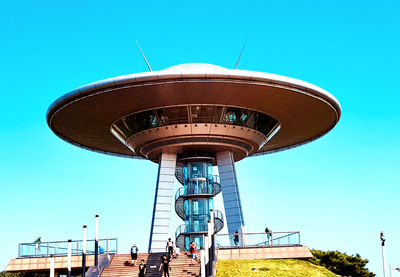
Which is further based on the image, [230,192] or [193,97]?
[230,192]

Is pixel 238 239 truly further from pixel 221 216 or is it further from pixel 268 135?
pixel 268 135

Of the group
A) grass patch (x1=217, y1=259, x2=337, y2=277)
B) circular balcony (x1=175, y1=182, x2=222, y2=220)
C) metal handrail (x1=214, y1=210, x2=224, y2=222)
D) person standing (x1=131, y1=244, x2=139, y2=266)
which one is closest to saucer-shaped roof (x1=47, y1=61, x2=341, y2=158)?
circular balcony (x1=175, y1=182, x2=222, y2=220)

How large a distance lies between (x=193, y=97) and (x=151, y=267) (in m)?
12.6

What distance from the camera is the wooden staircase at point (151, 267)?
107ft

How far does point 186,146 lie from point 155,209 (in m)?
5.60

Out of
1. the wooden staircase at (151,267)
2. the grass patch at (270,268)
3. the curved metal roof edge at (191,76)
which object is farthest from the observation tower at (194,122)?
the grass patch at (270,268)

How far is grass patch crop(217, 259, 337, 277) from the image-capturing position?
106 feet

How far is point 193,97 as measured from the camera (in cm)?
4059

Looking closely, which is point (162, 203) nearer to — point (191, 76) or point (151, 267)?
point (151, 267)

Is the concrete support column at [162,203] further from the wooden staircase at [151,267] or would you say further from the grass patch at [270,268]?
the grass patch at [270,268]

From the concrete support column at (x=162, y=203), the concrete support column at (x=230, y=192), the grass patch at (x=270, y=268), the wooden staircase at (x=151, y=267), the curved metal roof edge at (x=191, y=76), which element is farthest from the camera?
the concrete support column at (x=230, y=192)

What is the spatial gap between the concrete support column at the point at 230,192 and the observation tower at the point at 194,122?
0.08m

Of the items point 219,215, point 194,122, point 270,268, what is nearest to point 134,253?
point 270,268

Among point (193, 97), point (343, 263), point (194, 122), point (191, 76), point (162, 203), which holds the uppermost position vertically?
point (191, 76)
